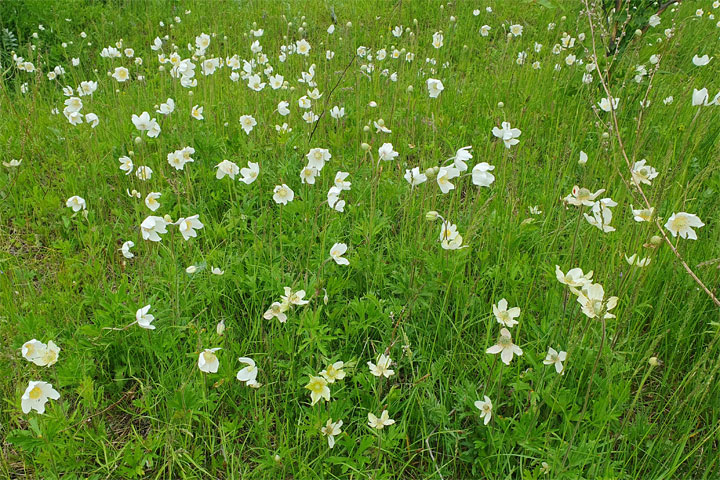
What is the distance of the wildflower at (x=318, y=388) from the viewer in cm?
163

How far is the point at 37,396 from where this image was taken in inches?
64.2

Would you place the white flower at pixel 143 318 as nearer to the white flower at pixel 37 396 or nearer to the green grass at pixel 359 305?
the green grass at pixel 359 305

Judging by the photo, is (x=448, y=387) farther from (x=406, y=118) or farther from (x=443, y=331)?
(x=406, y=118)

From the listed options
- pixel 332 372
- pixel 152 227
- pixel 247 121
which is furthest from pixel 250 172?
pixel 332 372

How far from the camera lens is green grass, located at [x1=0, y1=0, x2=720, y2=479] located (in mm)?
1795

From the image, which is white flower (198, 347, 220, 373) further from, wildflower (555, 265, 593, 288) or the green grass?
wildflower (555, 265, 593, 288)

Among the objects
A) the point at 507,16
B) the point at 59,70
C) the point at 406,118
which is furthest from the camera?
the point at 507,16

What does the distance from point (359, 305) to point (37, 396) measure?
3.92 ft

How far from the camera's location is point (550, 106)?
4148mm

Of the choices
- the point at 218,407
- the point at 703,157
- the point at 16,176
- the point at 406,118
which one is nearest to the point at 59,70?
the point at 16,176

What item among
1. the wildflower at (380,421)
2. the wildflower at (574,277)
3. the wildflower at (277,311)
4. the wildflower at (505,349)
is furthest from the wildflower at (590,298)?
the wildflower at (277,311)

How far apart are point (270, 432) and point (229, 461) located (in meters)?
0.18

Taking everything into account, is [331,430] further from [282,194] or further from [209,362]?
[282,194]

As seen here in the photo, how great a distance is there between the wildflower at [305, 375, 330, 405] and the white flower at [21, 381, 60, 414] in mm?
841
